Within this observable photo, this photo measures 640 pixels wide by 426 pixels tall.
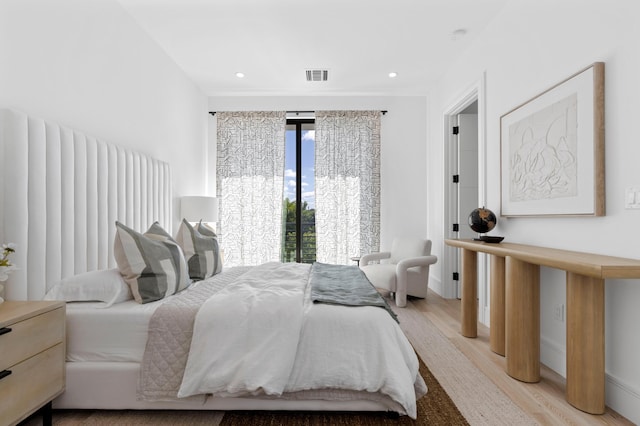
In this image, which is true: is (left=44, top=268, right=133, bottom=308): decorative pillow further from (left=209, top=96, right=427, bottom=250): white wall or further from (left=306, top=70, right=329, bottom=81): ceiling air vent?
(left=209, top=96, right=427, bottom=250): white wall

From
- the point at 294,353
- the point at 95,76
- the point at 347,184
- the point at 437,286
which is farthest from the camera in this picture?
the point at 347,184

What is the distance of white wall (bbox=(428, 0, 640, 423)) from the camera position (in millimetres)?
1768

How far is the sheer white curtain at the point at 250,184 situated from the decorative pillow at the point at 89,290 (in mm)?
2904

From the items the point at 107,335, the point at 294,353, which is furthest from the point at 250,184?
the point at 294,353

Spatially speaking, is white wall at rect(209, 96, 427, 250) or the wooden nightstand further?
white wall at rect(209, 96, 427, 250)

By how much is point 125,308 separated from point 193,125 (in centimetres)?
316

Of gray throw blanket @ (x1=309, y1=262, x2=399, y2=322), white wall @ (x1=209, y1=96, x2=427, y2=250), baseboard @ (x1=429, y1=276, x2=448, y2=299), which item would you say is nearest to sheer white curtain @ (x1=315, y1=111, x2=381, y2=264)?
white wall @ (x1=209, y1=96, x2=427, y2=250)

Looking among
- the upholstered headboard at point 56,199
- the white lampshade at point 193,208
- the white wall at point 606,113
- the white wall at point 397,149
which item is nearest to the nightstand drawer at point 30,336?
the upholstered headboard at point 56,199

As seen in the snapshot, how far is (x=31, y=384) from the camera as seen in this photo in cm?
152

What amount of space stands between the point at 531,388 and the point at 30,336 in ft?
8.82

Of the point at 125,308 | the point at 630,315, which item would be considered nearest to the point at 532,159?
the point at 630,315

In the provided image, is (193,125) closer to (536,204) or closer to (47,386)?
(47,386)

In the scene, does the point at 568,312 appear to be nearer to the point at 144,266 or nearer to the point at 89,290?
the point at 144,266

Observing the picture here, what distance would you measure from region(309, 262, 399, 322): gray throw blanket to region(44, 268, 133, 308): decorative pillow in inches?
43.7
